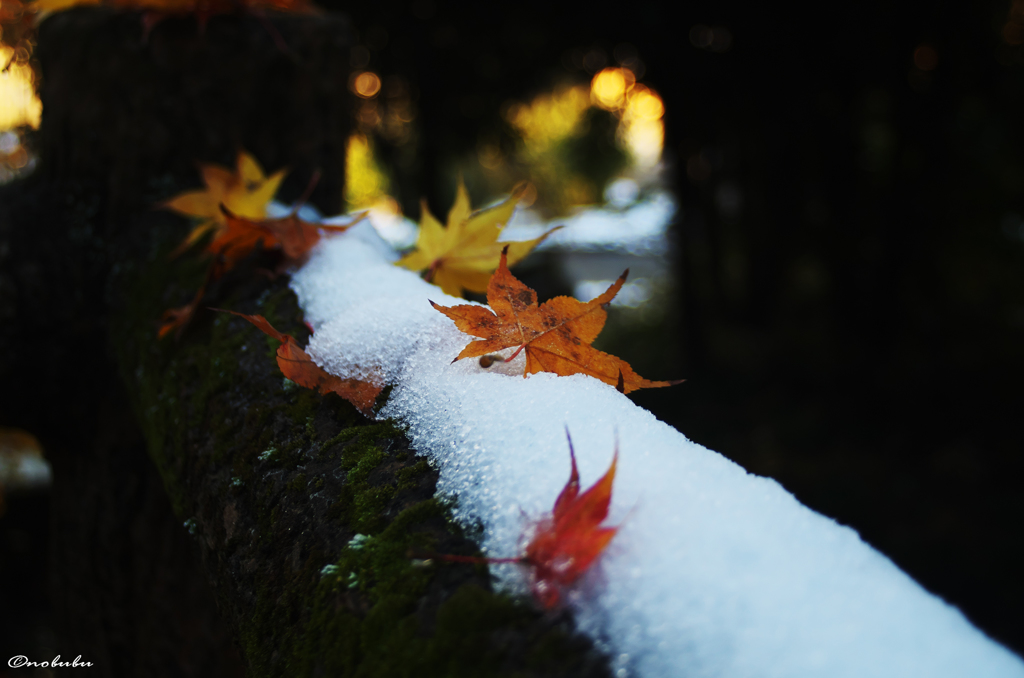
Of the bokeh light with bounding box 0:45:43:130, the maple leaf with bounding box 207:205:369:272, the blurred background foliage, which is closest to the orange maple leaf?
the maple leaf with bounding box 207:205:369:272

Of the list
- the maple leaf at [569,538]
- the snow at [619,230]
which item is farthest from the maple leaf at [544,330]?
the snow at [619,230]

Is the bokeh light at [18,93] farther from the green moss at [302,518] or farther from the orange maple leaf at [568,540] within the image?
the orange maple leaf at [568,540]

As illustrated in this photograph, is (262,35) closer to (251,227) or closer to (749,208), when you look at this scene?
(251,227)

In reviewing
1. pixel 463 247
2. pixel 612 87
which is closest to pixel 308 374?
pixel 463 247

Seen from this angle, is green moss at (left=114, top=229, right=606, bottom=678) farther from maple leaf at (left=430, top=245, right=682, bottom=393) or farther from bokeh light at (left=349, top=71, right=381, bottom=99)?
bokeh light at (left=349, top=71, right=381, bottom=99)

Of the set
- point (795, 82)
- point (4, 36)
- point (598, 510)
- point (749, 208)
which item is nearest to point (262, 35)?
point (4, 36)

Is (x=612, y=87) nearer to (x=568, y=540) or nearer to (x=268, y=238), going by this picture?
(x=268, y=238)
